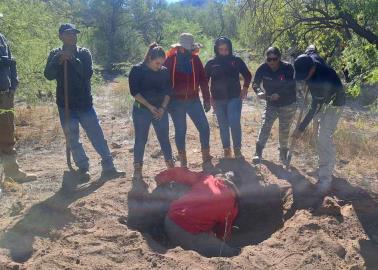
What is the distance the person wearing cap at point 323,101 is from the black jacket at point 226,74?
108 centimetres

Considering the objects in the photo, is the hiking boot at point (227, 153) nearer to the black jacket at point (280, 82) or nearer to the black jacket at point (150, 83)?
the black jacket at point (280, 82)

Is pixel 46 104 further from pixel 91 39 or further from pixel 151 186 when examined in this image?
pixel 91 39

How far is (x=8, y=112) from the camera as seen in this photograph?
568 cm

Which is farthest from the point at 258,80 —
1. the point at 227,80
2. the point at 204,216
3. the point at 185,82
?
the point at 204,216

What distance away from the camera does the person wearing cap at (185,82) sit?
221 inches

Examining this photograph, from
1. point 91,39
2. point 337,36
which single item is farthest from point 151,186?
point 91,39

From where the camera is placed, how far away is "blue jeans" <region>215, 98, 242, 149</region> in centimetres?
611

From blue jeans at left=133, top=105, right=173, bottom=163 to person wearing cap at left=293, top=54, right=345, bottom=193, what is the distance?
155 cm

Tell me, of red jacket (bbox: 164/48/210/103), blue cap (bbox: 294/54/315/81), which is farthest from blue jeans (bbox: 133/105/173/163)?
blue cap (bbox: 294/54/315/81)

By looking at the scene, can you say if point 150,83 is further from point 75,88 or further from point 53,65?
point 53,65

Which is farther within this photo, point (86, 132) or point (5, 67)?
point (86, 132)

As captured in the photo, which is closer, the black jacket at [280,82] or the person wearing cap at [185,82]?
the person wearing cap at [185,82]

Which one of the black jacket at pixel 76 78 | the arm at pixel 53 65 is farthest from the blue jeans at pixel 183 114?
the arm at pixel 53 65

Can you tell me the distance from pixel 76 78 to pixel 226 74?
1.87 m
